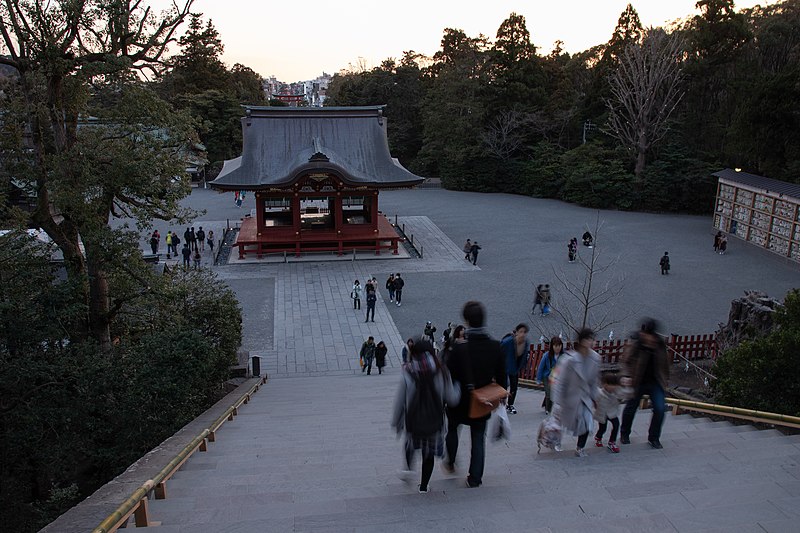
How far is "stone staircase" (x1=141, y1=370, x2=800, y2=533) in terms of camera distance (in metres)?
3.96

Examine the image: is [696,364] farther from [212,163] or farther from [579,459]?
[212,163]

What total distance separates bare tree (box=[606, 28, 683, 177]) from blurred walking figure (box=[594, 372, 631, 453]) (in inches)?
1251

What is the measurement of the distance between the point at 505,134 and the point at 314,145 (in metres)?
18.7

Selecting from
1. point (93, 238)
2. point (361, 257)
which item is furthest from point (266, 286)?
point (93, 238)

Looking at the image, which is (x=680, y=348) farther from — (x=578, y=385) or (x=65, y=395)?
(x=65, y=395)

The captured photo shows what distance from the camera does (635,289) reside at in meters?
20.2

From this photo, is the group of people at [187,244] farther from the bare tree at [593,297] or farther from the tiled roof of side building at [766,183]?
the tiled roof of side building at [766,183]

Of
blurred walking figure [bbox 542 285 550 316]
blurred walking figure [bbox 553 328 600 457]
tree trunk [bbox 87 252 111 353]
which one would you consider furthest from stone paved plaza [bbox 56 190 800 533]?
tree trunk [bbox 87 252 111 353]

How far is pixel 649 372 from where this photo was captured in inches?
222

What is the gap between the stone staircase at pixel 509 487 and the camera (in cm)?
396

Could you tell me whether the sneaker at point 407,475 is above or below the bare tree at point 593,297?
above

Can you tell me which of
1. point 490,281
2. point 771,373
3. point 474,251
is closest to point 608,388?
point 771,373

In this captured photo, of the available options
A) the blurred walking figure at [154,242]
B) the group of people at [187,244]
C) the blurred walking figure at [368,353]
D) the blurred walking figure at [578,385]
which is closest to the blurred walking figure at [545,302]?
the blurred walking figure at [368,353]

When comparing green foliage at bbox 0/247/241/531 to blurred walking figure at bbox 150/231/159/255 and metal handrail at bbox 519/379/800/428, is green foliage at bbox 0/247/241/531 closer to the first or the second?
metal handrail at bbox 519/379/800/428
